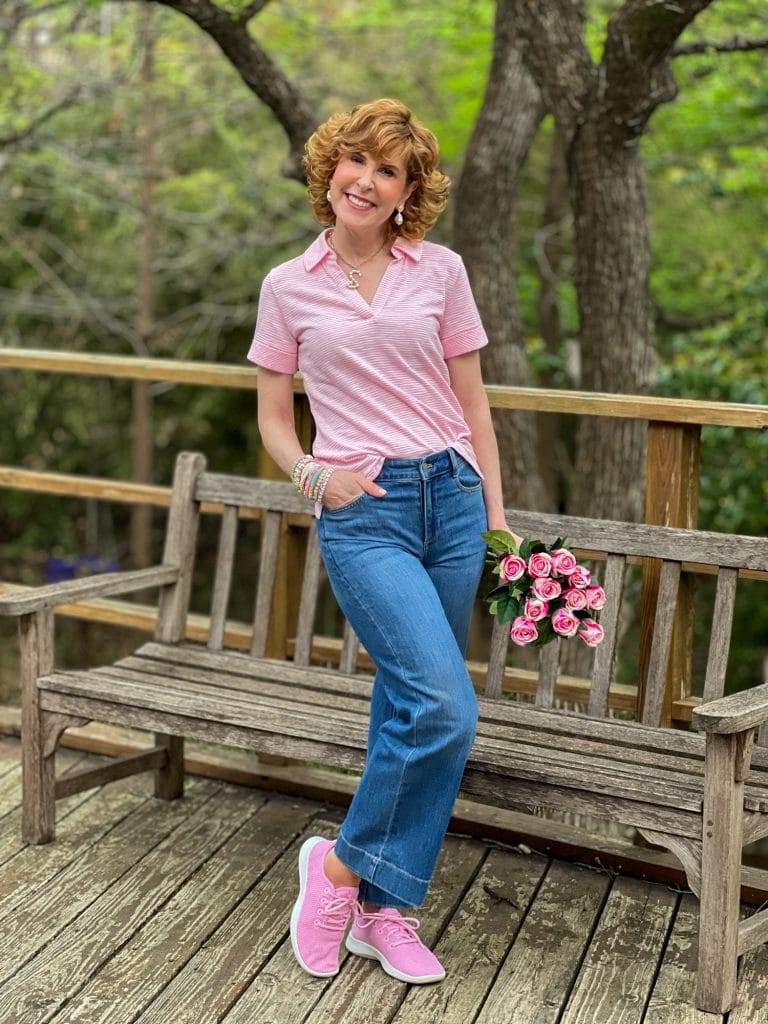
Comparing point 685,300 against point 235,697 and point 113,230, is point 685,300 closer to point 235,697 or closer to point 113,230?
point 113,230

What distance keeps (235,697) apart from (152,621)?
94 centimetres

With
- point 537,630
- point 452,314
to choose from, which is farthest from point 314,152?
point 537,630

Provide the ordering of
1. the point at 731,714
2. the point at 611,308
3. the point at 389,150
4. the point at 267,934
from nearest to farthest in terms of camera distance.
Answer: the point at 731,714 → the point at 389,150 → the point at 267,934 → the point at 611,308

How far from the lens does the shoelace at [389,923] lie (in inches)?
116

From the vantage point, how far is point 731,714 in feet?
8.80

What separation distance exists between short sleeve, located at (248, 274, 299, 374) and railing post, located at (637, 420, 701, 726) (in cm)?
104

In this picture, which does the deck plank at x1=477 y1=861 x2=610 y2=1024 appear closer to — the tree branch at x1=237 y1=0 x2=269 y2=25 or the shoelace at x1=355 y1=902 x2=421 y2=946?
the shoelace at x1=355 y1=902 x2=421 y2=946

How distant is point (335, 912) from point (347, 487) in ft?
3.11

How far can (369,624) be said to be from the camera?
9.18 ft

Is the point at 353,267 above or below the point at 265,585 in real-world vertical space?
above

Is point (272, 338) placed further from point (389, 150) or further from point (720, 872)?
point (720, 872)

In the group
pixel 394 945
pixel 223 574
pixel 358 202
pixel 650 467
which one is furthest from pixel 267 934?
pixel 358 202

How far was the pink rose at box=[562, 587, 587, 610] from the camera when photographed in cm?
290

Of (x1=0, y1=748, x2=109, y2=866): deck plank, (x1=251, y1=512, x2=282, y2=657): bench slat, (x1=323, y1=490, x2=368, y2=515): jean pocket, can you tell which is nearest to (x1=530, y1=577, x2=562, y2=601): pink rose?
(x1=323, y1=490, x2=368, y2=515): jean pocket
